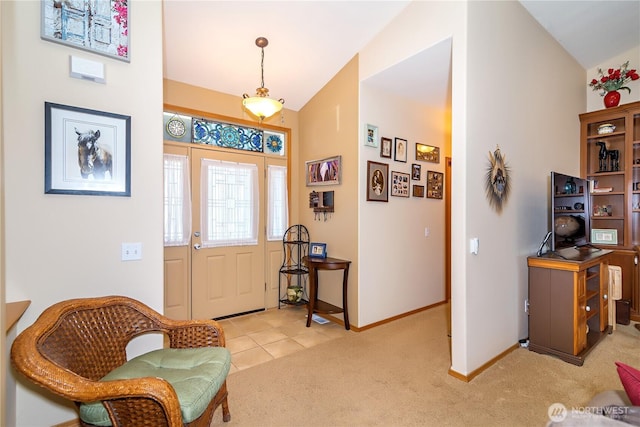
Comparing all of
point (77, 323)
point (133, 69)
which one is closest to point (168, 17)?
point (133, 69)

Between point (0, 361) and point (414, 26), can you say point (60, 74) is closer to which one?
point (0, 361)

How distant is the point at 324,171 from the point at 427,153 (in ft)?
4.67

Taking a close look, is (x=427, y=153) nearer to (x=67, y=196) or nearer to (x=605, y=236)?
(x=605, y=236)

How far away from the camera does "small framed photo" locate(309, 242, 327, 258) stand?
12.4ft

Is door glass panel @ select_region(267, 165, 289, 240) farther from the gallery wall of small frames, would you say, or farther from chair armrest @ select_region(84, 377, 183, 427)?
chair armrest @ select_region(84, 377, 183, 427)

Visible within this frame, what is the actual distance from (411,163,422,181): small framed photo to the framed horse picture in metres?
3.11

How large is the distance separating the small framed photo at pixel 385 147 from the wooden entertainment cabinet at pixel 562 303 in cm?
180

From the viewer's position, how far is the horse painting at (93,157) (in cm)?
187

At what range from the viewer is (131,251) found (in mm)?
2020

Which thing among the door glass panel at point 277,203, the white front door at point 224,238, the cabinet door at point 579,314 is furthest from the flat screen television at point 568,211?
the white front door at point 224,238

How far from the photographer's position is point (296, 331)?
11.3ft

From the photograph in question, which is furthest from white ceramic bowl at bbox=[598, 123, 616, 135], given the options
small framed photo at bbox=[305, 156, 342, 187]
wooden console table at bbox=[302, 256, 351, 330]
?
wooden console table at bbox=[302, 256, 351, 330]

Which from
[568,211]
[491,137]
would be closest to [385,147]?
[491,137]

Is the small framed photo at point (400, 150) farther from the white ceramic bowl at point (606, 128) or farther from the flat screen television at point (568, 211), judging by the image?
the white ceramic bowl at point (606, 128)
